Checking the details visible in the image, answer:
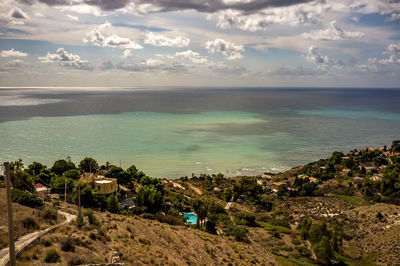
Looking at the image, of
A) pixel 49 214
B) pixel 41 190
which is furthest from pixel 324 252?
pixel 41 190

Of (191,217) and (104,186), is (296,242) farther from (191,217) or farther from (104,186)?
(104,186)

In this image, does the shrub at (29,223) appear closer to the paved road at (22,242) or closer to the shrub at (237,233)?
the paved road at (22,242)

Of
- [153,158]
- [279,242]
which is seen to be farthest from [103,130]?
[279,242]

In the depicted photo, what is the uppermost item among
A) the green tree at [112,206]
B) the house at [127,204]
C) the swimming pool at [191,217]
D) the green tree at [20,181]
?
the green tree at [20,181]

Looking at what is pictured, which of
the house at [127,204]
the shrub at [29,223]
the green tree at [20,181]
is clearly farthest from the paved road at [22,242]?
the green tree at [20,181]

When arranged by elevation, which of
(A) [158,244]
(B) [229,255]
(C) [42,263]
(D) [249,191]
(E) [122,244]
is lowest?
(D) [249,191]

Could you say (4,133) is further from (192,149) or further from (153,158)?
(192,149)

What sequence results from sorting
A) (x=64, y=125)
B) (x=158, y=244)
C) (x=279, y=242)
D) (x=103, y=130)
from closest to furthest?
(x=158, y=244) → (x=279, y=242) → (x=103, y=130) → (x=64, y=125)
